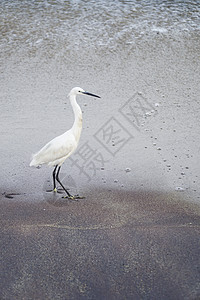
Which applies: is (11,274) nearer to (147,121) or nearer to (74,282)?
(74,282)

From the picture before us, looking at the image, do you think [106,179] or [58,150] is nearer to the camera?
[58,150]

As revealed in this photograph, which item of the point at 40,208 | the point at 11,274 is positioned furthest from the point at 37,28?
the point at 11,274

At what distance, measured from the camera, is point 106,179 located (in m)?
4.32

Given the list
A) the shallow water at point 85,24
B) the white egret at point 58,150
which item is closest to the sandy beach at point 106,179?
the white egret at point 58,150

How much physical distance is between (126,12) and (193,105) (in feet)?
14.3

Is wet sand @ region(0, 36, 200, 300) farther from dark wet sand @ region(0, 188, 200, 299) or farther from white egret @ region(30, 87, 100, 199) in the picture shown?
white egret @ region(30, 87, 100, 199)

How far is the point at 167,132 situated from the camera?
17.0ft

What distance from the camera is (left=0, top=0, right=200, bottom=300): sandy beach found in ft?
9.94

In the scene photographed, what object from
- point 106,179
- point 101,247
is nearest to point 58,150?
point 106,179

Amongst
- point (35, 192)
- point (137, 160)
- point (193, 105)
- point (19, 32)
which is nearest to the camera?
point (35, 192)

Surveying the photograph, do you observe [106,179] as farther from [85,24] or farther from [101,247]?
[85,24]

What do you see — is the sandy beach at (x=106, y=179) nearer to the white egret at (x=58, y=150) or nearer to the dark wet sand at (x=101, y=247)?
the dark wet sand at (x=101, y=247)

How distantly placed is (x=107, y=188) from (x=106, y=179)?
0.62 ft

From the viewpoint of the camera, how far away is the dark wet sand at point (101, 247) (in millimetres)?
2916
